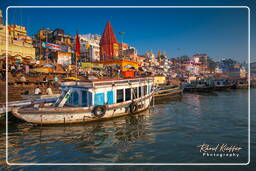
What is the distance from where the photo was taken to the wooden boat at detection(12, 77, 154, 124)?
11.4 m

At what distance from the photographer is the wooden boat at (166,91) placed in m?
27.3

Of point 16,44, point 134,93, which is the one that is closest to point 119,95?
point 134,93

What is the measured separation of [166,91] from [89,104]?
18633 mm

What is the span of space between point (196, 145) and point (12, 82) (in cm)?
2179

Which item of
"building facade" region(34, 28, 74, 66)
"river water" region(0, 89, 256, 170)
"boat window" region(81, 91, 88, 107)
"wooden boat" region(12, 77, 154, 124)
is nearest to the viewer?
"river water" region(0, 89, 256, 170)

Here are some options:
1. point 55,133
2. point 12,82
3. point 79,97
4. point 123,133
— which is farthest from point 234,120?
point 12,82

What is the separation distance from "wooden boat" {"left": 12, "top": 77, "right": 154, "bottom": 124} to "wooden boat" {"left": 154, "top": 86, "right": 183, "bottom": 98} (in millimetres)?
12079

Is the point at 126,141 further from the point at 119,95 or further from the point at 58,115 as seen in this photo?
the point at 119,95

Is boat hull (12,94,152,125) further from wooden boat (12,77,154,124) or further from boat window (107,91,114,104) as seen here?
boat window (107,91,114,104)

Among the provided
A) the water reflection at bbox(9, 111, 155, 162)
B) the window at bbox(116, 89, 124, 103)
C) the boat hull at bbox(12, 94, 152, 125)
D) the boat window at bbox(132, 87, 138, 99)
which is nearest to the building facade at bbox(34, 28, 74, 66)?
the boat window at bbox(132, 87, 138, 99)

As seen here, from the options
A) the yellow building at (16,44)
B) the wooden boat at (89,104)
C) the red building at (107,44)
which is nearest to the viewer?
the wooden boat at (89,104)

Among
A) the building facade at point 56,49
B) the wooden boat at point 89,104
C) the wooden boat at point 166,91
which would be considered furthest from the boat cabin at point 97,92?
the building facade at point 56,49

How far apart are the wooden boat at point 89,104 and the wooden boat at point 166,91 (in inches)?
476

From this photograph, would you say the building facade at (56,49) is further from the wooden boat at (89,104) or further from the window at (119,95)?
the window at (119,95)
